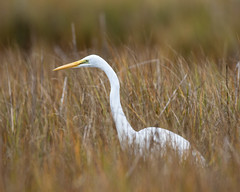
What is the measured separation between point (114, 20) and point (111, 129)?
4.34 meters

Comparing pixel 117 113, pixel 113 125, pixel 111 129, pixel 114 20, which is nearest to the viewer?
pixel 111 129

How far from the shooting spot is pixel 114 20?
648 centimetres

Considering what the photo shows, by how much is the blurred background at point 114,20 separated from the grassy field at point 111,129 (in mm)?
2511

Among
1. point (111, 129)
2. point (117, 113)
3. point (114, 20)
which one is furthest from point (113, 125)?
point (114, 20)

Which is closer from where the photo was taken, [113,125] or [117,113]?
[117,113]

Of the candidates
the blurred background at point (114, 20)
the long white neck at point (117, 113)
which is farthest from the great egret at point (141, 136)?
the blurred background at point (114, 20)

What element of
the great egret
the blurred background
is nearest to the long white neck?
the great egret

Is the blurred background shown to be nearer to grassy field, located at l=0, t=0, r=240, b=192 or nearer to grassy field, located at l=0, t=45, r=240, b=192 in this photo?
grassy field, located at l=0, t=0, r=240, b=192

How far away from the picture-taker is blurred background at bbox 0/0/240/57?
609 centimetres

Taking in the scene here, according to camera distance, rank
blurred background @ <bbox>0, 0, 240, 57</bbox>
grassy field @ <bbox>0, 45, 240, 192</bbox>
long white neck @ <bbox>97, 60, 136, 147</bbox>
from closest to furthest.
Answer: grassy field @ <bbox>0, 45, 240, 192</bbox>
long white neck @ <bbox>97, 60, 136, 147</bbox>
blurred background @ <bbox>0, 0, 240, 57</bbox>

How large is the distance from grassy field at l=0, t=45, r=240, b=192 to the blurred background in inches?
98.9

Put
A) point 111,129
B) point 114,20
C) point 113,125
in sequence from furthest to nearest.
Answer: point 114,20 → point 113,125 → point 111,129

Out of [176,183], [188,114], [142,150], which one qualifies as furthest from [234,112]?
[176,183]

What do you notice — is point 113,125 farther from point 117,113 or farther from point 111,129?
point 111,129
